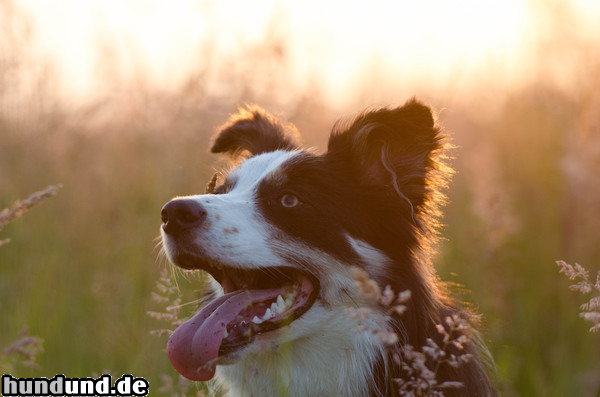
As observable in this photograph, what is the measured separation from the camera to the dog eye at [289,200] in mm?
3157

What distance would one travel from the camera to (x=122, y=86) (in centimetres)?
602

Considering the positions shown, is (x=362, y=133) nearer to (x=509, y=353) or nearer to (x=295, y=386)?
(x=295, y=386)

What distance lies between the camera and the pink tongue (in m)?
2.76

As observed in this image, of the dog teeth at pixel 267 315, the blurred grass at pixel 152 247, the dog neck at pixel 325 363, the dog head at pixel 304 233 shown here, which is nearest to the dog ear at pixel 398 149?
the dog head at pixel 304 233

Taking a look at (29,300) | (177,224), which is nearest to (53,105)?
(29,300)

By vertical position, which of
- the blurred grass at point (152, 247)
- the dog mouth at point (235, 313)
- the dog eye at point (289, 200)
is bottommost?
the blurred grass at point (152, 247)

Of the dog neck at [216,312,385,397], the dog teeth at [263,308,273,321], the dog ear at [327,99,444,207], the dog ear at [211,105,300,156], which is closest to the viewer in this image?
the dog teeth at [263,308,273,321]

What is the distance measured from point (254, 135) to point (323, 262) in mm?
1194

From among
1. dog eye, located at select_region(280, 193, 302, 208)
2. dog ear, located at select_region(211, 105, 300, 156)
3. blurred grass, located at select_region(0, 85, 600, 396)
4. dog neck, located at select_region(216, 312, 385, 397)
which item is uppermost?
dog ear, located at select_region(211, 105, 300, 156)

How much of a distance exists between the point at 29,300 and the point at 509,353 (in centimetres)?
322

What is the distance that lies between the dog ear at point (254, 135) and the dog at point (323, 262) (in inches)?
22.2

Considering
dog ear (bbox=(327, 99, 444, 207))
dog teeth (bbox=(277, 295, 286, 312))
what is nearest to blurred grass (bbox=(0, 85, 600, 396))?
dog ear (bbox=(327, 99, 444, 207))

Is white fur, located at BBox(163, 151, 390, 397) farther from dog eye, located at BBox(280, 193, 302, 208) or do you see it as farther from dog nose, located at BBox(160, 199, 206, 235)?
dog eye, located at BBox(280, 193, 302, 208)

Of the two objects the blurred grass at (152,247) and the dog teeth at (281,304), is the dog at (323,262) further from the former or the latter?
the blurred grass at (152,247)
